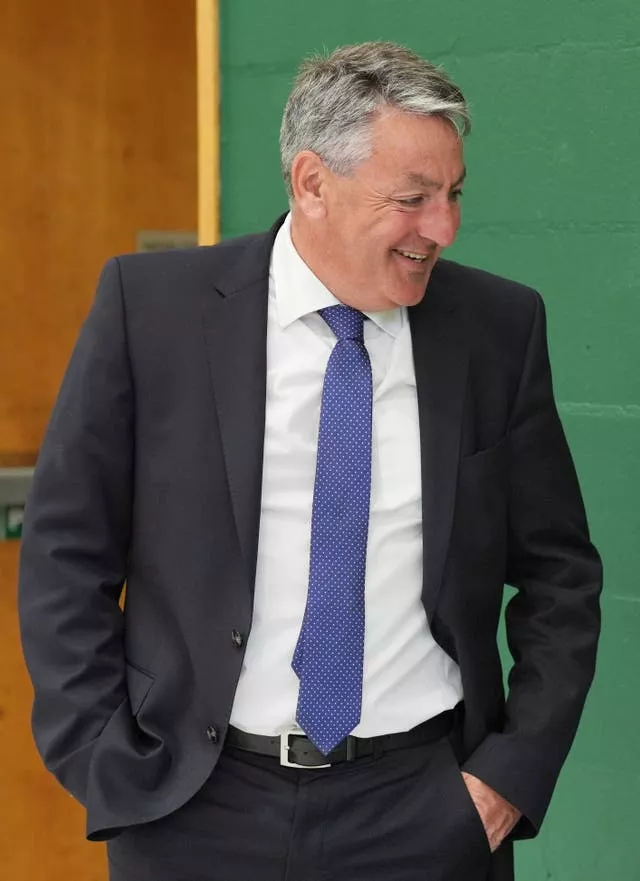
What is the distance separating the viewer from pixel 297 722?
155 cm

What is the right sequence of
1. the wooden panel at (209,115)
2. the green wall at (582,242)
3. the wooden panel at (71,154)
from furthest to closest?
1. the wooden panel at (71,154)
2. the wooden panel at (209,115)
3. the green wall at (582,242)

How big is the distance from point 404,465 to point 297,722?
35 centimetres

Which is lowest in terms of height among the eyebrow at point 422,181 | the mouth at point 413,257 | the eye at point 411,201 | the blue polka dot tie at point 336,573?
the blue polka dot tie at point 336,573

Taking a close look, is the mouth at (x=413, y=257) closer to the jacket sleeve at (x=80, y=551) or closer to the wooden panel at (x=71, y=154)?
the jacket sleeve at (x=80, y=551)

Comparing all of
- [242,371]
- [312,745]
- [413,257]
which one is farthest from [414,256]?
[312,745]

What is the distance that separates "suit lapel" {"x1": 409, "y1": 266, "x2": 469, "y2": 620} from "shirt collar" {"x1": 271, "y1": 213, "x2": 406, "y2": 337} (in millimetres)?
46

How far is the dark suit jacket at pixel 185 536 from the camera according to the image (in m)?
1.55

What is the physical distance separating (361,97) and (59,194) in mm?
1580

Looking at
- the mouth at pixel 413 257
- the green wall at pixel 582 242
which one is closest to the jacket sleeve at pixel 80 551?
the mouth at pixel 413 257

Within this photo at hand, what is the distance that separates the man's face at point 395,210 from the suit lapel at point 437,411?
0.29 ft

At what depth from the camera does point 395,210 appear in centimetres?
156

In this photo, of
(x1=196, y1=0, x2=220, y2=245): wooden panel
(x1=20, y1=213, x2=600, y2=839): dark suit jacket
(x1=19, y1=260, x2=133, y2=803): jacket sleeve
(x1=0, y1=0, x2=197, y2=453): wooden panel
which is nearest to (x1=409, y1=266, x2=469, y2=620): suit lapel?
(x1=20, y1=213, x2=600, y2=839): dark suit jacket

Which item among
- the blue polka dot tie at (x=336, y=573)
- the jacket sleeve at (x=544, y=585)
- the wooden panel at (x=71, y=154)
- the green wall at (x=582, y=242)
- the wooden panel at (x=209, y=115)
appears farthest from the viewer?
the wooden panel at (x=71, y=154)

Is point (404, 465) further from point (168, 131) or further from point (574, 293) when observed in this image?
point (168, 131)
